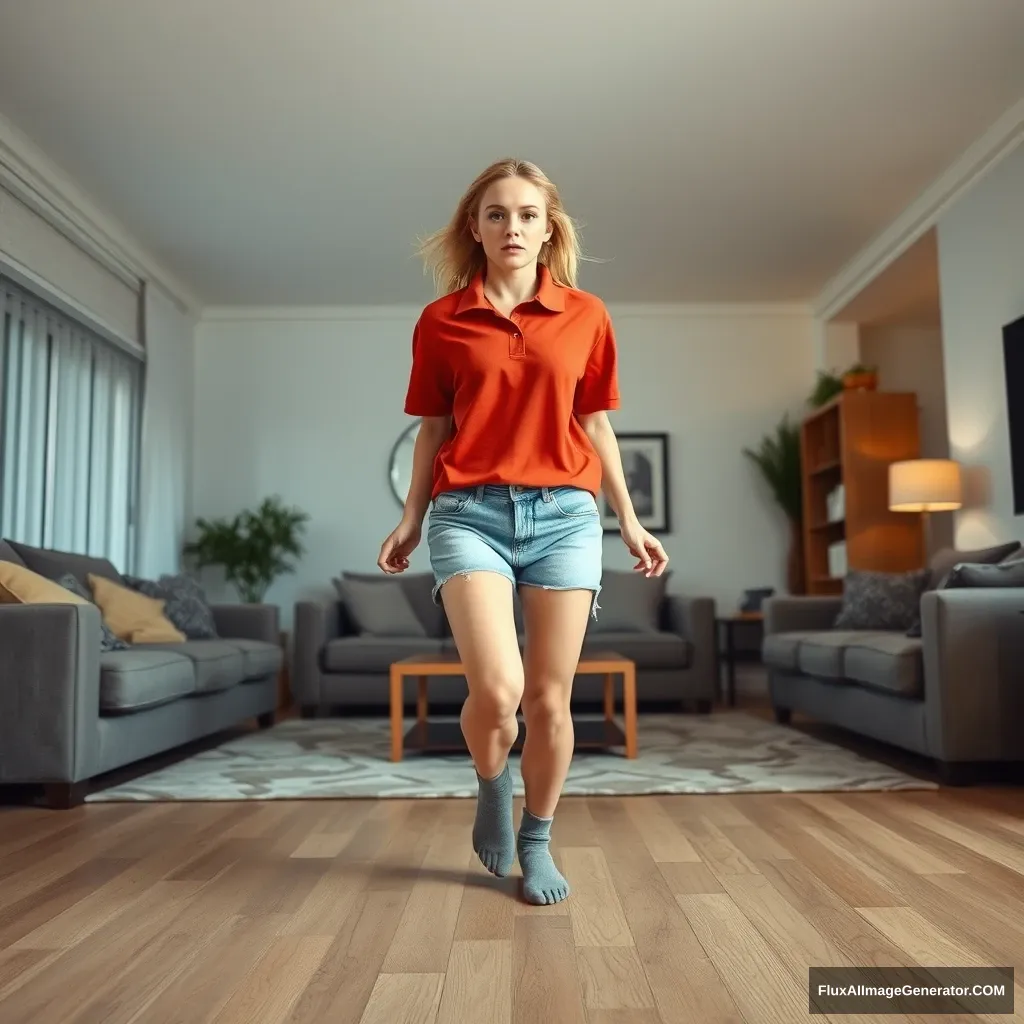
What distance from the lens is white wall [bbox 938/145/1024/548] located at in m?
4.45

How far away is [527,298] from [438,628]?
14.7 feet

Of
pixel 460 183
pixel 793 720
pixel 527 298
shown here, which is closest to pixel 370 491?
pixel 460 183

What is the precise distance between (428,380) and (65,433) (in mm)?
4000

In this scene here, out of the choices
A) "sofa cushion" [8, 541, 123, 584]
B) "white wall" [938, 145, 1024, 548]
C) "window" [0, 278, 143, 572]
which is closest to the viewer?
"sofa cushion" [8, 541, 123, 584]

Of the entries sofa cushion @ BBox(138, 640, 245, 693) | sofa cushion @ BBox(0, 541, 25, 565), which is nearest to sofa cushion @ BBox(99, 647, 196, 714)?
sofa cushion @ BBox(138, 640, 245, 693)

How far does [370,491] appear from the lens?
6.99m

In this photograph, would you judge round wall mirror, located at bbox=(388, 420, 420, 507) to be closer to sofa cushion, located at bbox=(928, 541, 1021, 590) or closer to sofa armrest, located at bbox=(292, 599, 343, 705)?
sofa armrest, located at bbox=(292, 599, 343, 705)

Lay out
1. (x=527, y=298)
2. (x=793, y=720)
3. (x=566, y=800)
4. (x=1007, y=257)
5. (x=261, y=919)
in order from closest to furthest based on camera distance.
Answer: (x=261, y=919) → (x=527, y=298) → (x=566, y=800) → (x=1007, y=257) → (x=793, y=720)

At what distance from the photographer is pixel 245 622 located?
5359 millimetres

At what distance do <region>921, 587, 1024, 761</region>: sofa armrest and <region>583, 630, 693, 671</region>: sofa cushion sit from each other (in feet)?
7.72

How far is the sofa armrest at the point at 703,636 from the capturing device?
18.3 feet

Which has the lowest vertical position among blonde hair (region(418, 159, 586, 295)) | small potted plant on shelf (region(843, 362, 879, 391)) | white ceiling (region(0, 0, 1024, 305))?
blonde hair (region(418, 159, 586, 295))

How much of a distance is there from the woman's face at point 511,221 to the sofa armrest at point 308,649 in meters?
3.95

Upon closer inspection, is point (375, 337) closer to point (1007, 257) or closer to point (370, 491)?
point (370, 491)
